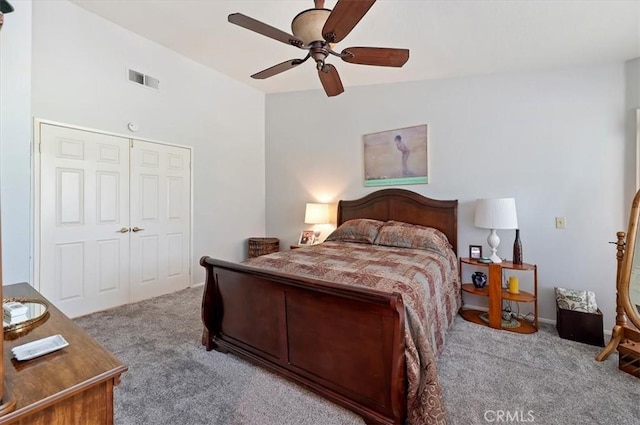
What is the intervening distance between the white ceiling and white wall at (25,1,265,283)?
0.28m

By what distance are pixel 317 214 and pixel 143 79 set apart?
9.09 feet

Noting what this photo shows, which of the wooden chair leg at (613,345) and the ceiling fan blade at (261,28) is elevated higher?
the ceiling fan blade at (261,28)

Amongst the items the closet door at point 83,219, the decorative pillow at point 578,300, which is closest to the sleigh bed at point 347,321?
the decorative pillow at point 578,300

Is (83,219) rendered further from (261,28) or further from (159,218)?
(261,28)

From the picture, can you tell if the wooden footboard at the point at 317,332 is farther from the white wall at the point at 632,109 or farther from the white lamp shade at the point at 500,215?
the white wall at the point at 632,109

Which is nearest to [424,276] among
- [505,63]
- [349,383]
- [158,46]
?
[349,383]

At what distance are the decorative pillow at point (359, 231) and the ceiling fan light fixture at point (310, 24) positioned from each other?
2.21m

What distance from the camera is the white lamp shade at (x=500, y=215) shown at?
115 inches

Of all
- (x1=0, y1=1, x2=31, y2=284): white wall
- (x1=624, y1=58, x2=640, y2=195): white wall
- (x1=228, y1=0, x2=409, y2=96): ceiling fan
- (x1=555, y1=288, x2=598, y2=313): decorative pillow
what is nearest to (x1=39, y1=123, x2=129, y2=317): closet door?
(x1=0, y1=1, x2=31, y2=284): white wall

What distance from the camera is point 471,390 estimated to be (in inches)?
76.6

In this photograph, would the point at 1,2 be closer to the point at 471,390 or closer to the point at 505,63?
the point at 471,390

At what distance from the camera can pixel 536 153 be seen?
3.12 m

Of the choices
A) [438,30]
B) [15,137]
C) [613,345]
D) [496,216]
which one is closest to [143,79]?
[15,137]

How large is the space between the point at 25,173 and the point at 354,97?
12.1 ft
